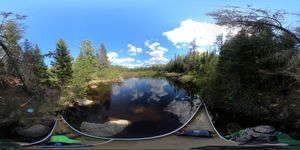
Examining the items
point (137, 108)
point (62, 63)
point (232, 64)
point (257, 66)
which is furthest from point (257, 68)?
point (62, 63)

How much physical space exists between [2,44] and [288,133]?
187cm

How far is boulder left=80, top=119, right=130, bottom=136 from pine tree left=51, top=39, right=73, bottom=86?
34cm

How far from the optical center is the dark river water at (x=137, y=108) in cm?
153

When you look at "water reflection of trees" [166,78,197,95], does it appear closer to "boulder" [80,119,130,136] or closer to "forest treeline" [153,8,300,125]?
"forest treeline" [153,8,300,125]

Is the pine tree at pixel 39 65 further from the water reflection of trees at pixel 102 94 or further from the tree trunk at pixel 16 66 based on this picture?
the water reflection of trees at pixel 102 94

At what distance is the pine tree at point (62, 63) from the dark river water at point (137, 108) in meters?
0.23

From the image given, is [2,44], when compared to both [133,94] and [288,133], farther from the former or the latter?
[288,133]

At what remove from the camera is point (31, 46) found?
4.90 ft

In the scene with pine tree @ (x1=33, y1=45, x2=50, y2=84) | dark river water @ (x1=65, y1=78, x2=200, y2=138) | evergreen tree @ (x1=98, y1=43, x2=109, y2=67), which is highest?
evergreen tree @ (x1=98, y1=43, x2=109, y2=67)

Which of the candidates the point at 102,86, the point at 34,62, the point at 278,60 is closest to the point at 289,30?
the point at 278,60

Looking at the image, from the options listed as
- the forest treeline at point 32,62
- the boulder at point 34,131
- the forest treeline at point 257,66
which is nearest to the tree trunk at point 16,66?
the forest treeline at point 32,62

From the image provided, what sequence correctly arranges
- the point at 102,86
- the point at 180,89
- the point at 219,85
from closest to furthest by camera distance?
the point at 102,86
the point at 180,89
the point at 219,85

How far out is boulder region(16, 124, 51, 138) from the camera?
4.55ft

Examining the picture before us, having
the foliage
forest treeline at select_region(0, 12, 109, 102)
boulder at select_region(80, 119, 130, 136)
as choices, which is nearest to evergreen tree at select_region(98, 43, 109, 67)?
forest treeline at select_region(0, 12, 109, 102)
